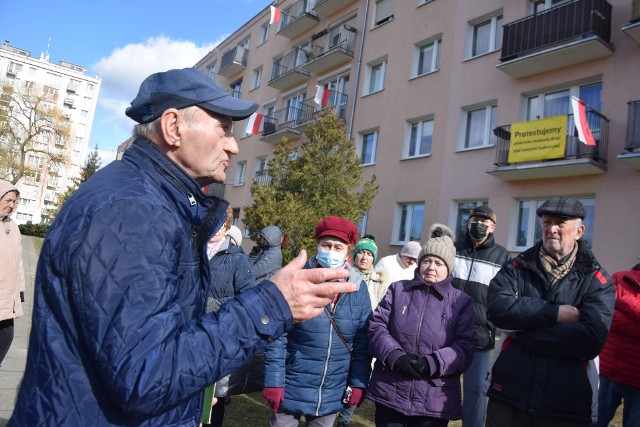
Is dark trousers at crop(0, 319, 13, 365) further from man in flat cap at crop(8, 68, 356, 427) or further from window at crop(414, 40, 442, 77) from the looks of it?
window at crop(414, 40, 442, 77)

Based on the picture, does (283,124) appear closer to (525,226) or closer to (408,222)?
(408,222)

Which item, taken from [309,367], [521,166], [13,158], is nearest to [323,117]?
[521,166]

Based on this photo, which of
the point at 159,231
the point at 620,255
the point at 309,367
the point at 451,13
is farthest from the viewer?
the point at 451,13

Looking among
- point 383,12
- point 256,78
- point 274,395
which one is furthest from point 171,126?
point 256,78

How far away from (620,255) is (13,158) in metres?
41.1

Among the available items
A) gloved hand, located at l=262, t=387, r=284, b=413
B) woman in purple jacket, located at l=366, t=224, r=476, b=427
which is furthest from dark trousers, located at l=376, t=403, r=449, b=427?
gloved hand, located at l=262, t=387, r=284, b=413

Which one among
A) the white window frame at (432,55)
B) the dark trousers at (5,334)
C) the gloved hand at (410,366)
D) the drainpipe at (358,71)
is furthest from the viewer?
the drainpipe at (358,71)

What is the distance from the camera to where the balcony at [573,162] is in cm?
1204

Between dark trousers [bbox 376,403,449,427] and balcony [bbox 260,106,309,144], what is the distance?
66.0 feet

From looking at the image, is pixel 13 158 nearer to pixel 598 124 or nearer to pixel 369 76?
pixel 369 76

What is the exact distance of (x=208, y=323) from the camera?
1360 millimetres

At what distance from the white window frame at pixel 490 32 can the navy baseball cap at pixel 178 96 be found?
604 inches

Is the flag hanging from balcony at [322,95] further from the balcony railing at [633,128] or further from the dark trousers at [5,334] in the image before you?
the dark trousers at [5,334]

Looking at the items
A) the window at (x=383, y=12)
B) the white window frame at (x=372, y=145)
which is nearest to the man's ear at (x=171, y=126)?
the white window frame at (x=372, y=145)
